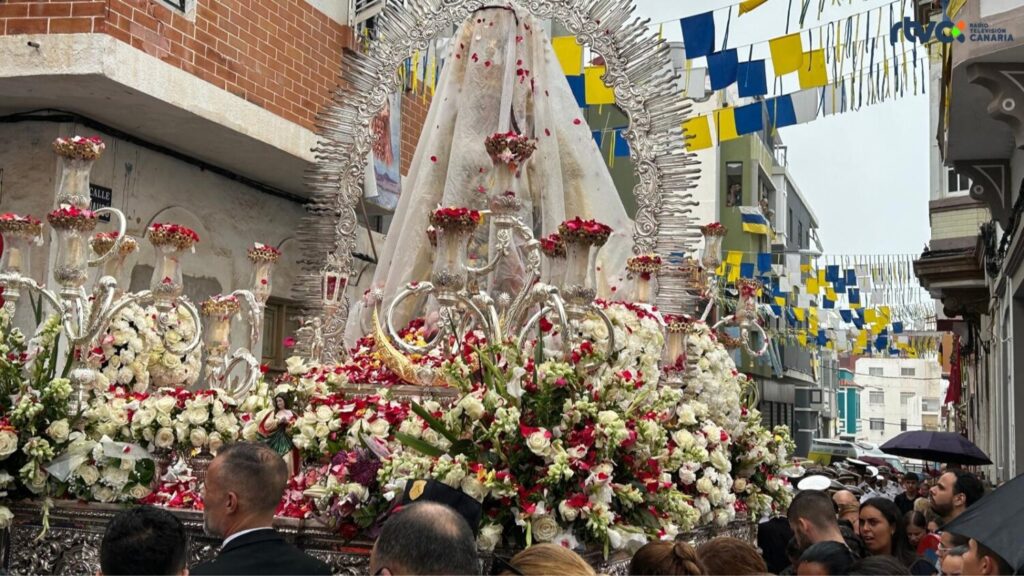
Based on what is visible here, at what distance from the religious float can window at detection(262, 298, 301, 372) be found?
434 centimetres

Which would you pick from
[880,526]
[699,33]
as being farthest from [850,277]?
[880,526]

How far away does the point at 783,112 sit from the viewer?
9.95m

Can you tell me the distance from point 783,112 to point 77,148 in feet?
21.2

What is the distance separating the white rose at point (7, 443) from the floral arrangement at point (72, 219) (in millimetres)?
906

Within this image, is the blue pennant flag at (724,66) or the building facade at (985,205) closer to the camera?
the building facade at (985,205)

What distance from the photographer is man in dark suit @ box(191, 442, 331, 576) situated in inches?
130

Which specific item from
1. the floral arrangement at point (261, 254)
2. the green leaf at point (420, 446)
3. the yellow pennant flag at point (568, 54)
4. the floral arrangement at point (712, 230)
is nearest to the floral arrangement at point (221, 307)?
the floral arrangement at point (261, 254)

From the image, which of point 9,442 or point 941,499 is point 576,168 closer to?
point 941,499

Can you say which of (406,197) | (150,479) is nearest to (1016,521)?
(150,479)

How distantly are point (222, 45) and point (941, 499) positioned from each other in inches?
273

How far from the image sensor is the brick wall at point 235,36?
28.2 ft

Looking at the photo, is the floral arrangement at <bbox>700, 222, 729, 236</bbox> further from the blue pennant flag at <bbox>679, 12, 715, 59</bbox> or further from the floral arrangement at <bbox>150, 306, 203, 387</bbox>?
the floral arrangement at <bbox>150, 306, 203, 387</bbox>

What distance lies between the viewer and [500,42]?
7.66 meters

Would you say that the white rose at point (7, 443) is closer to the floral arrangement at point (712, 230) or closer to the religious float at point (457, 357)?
the religious float at point (457, 357)
